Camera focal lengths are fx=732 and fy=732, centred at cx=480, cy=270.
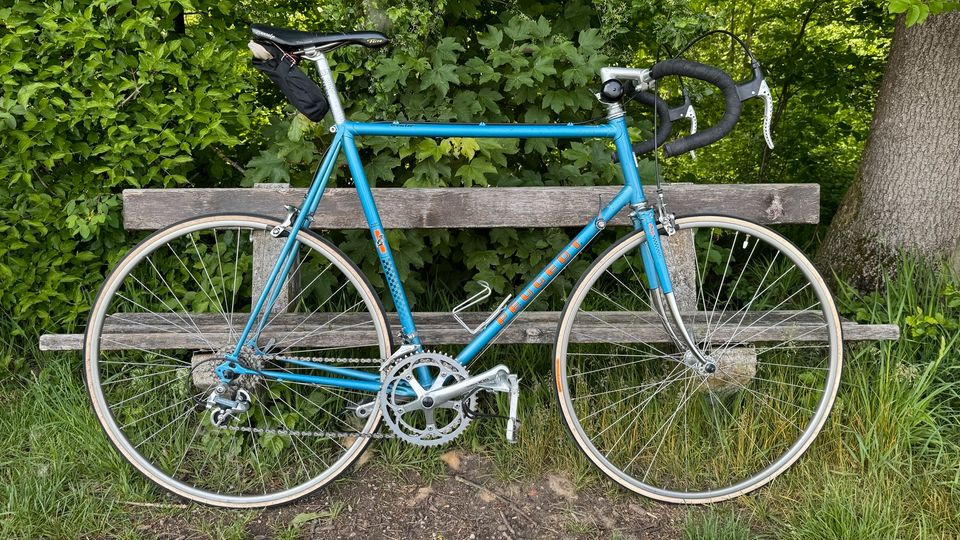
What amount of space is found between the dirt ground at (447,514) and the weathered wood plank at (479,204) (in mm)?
957

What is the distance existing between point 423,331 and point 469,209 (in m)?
0.49

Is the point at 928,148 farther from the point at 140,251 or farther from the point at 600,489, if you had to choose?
the point at 140,251

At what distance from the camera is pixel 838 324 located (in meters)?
2.51

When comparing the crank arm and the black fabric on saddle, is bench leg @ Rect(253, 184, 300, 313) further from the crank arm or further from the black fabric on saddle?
the crank arm

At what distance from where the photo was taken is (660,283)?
2.43 m

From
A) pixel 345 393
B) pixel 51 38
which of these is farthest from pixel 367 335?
pixel 51 38

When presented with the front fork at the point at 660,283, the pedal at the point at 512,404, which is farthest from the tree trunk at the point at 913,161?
the pedal at the point at 512,404

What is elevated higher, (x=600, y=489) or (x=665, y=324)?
(x=665, y=324)

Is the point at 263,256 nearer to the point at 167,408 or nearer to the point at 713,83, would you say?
the point at 167,408

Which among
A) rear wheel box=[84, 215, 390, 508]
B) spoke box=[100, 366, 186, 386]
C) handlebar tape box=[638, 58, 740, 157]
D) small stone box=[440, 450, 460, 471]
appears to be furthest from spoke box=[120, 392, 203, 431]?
Result: handlebar tape box=[638, 58, 740, 157]

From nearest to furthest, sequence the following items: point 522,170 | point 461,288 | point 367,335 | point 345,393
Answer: point 367,335 < point 345,393 < point 522,170 < point 461,288

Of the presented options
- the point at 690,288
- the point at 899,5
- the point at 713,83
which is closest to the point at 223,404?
the point at 690,288

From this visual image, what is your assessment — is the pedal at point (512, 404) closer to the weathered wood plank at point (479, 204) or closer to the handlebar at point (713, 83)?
the weathered wood plank at point (479, 204)

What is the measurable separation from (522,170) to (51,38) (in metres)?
1.89
